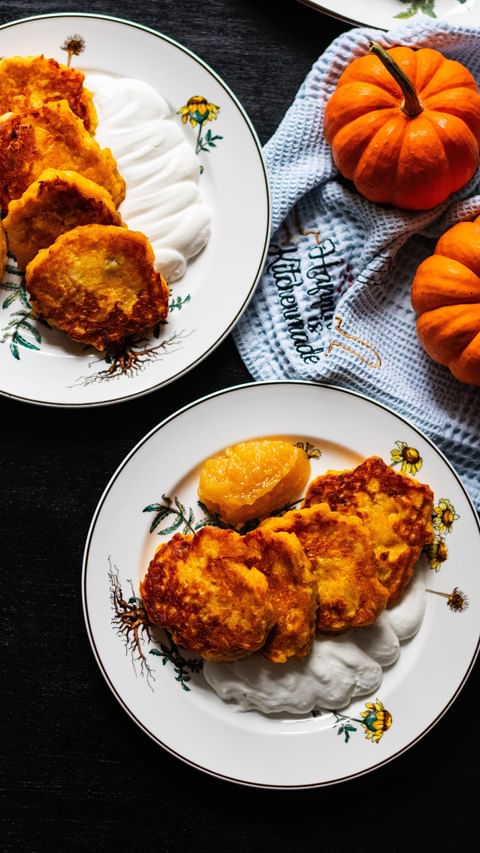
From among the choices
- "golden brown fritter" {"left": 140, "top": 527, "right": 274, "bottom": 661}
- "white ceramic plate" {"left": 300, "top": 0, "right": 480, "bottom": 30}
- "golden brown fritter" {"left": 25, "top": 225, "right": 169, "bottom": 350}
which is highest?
"white ceramic plate" {"left": 300, "top": 0, "right": 480, "bottom": 30}

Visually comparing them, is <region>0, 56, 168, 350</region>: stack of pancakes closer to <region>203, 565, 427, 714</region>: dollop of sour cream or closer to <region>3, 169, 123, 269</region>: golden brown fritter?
<region>3, 169, 123, 269</region>: golden brown fritter

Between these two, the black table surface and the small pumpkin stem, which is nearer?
the small pumpkin stem

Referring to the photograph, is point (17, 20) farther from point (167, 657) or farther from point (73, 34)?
point (167, 657)

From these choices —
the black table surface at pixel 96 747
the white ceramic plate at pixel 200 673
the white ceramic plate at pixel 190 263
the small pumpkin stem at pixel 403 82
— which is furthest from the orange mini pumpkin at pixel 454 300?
the black table surface at pixel 96 747

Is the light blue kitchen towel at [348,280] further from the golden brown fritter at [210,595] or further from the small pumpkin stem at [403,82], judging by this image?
the golden brown fritter at [210,595]

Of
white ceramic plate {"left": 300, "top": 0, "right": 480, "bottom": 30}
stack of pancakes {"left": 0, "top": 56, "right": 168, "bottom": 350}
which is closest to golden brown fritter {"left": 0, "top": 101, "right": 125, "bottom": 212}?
stack of pancakes {"left": 0, "top": 56, "right": 168, "bottom": 350}
